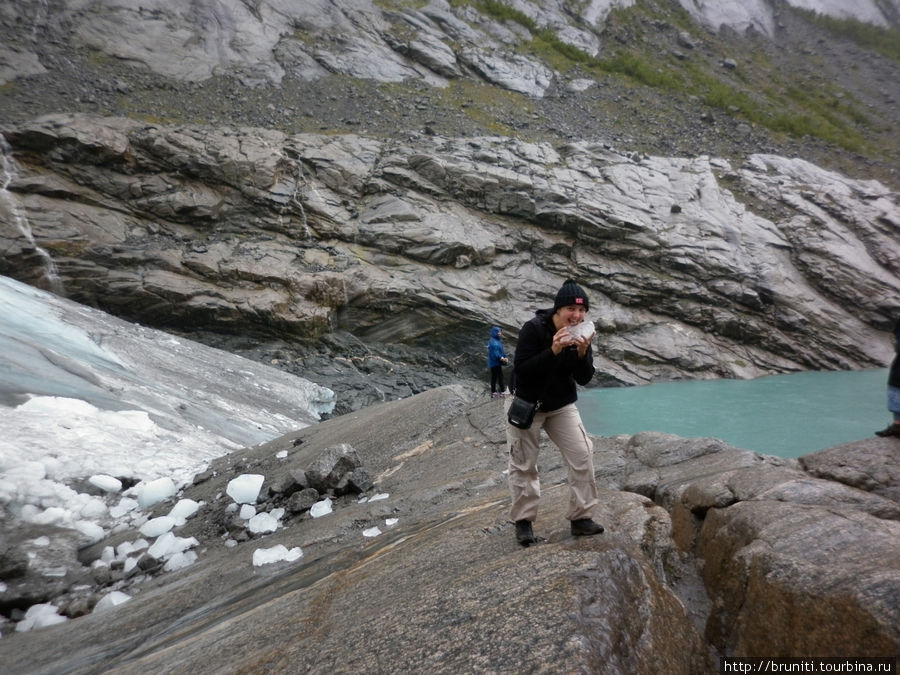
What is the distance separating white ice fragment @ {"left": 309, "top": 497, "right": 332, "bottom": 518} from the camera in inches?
279

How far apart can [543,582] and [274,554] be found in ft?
13.0

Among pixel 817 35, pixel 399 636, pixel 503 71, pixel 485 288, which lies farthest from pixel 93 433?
pixel 817 35

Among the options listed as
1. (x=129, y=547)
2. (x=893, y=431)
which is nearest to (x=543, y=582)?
(x=893, y=431)

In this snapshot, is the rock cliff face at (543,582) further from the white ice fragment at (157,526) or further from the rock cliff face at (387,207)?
the rock cliff face at (387,207)

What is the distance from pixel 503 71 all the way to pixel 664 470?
45865mm

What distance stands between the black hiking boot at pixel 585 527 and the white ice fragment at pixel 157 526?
6463mm

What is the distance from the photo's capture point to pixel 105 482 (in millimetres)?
8359

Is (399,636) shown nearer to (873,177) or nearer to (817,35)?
(873,177)

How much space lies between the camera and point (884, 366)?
2761 cm

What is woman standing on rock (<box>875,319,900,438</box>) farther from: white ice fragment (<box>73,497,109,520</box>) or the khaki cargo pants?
white ice fragment (<box>73,497,109,520</box>)

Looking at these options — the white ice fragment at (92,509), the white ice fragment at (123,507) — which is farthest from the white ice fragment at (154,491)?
the white ice fragment at (92,509)

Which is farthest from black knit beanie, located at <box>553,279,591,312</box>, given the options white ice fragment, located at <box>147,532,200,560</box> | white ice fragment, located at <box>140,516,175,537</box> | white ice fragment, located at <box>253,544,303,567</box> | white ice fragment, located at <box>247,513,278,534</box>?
white ice fragment, located at <box>140,516,175,537</box>

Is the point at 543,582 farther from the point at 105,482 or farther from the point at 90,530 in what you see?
the point at 105,482

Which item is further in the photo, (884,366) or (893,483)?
(884,366)
